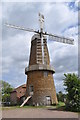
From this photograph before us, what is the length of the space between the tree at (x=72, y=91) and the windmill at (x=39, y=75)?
6487mm

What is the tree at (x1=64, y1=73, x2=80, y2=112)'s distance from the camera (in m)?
18.2

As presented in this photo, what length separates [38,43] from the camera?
2686 centimetres

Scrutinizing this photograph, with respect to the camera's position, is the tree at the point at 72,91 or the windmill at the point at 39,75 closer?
the tree at the point at 72,91

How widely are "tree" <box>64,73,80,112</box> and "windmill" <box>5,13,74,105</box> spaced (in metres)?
6.49

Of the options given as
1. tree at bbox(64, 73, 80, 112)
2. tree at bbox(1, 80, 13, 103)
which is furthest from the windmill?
tree at bbox(1, 80, 13, 103)

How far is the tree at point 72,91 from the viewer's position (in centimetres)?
1815

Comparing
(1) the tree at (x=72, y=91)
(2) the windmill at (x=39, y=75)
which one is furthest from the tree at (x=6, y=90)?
(1) the tree at (x=72, y=91)

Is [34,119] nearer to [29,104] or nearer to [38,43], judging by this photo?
[29,104]

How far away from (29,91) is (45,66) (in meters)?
4.31

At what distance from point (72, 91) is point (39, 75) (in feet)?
26.3

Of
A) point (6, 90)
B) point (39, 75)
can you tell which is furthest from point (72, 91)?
point (6, 90)

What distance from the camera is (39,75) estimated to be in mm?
25641

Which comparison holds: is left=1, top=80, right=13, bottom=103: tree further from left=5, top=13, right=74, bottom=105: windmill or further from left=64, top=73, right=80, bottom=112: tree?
left=64, top=73, right=80, bottom=112: tree

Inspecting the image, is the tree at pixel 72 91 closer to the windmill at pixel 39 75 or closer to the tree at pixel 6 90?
the windmill at pixel 39 75
